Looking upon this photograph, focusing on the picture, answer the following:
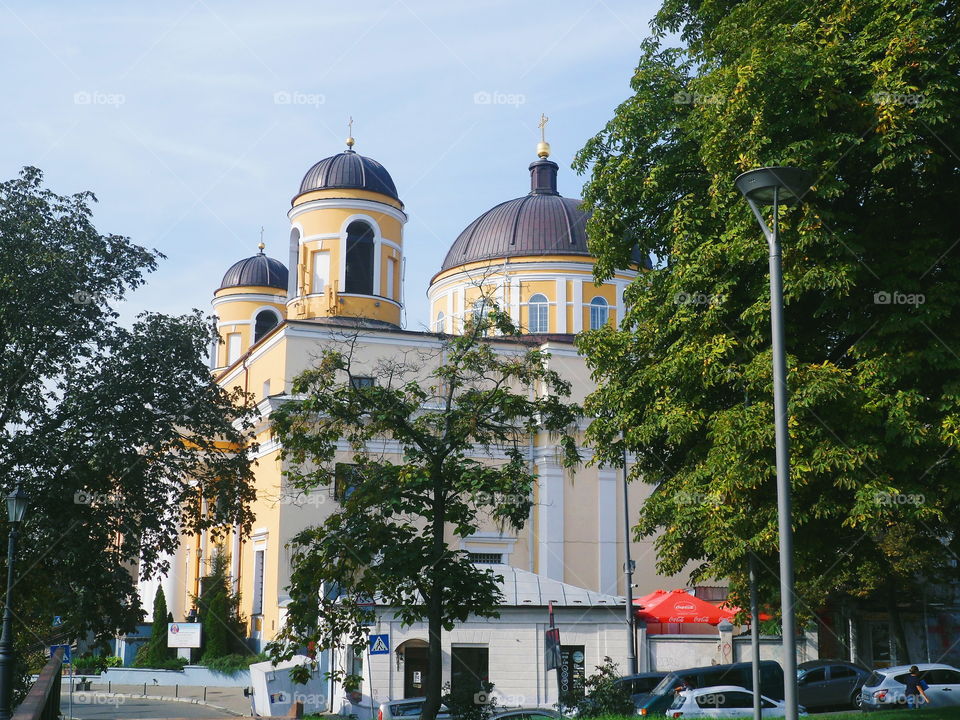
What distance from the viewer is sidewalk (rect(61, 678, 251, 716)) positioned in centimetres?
3484

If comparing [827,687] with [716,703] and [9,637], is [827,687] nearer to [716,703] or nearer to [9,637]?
[716,703]

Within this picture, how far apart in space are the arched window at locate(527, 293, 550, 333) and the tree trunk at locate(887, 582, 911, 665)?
19759 millimetres

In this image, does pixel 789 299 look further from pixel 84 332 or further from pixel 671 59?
pixel 84 332

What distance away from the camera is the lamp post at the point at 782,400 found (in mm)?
10599

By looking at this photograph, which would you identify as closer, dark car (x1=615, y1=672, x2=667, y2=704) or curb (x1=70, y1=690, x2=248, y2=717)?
dark car (x1=615, y1=672, x2=667, y2=704)

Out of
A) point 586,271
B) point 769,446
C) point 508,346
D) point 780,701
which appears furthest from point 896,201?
point 586,271

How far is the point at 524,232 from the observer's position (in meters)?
48.1

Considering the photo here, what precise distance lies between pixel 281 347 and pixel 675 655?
18542 mm

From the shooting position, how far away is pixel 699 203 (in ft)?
55.9

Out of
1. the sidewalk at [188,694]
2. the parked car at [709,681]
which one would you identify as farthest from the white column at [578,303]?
the parked car at [709,681]

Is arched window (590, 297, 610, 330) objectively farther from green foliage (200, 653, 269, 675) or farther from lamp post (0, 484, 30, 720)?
lamp post (0, 484, 30, 720)

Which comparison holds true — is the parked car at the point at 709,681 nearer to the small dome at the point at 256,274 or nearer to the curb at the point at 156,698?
the curb at the point at 156,698

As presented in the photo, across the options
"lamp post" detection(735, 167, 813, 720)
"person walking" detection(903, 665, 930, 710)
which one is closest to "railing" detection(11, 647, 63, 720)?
"lamp post" detection(735, 167, 813, 720)

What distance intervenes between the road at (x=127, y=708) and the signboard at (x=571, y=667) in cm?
994
